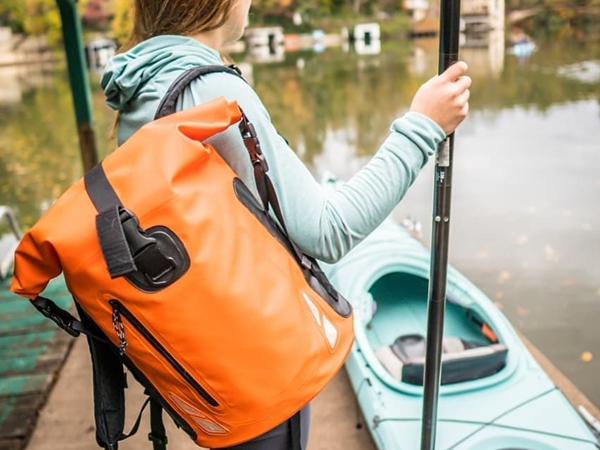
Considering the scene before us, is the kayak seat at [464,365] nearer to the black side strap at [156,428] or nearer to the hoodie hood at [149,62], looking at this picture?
the black side strap at [156,428]

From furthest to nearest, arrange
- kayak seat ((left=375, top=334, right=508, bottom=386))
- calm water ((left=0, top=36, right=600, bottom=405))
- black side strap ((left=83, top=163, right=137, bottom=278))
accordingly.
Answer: calm water ((left=0, top=36, right=600, bottom=405))
kayak seat ((left=375, top=334, right=508, bottom=386))
black side strap ((left=83, top=163, right=137, bottom=278))

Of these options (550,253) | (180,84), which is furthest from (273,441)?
(550,253)

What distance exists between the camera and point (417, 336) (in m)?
3.02

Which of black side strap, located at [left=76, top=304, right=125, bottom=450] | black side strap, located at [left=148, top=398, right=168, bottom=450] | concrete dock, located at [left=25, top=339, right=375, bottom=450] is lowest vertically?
concrete dock, located at [left=25, top=339, right=375, bottom=450]

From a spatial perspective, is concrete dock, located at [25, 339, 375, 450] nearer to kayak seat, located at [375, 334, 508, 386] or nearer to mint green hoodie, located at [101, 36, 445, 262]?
kayak seat, located at [375, 334, 508, 386]

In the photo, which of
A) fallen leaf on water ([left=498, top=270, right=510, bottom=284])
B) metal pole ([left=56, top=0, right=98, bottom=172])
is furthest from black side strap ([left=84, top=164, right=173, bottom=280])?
fallen leaf on water ([left=498, top=270, right=510, bottom=284])

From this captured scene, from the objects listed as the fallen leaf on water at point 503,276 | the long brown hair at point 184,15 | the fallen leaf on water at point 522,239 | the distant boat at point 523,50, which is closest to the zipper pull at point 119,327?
the long brown hair at point 184,15

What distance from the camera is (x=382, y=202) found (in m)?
1.02

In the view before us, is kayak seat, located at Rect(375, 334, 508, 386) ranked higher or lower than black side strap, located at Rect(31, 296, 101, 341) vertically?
lower

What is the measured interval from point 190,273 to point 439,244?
65 centimetres

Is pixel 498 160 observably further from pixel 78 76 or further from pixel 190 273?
pixel 190 273

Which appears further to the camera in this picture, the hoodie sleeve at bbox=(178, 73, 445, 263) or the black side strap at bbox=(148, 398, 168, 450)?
the black side strap at bbox=(148, 398, 168, 450)

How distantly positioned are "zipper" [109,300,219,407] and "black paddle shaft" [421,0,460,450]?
0.62 metres

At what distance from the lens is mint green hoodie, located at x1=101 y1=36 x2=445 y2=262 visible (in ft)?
3.18
